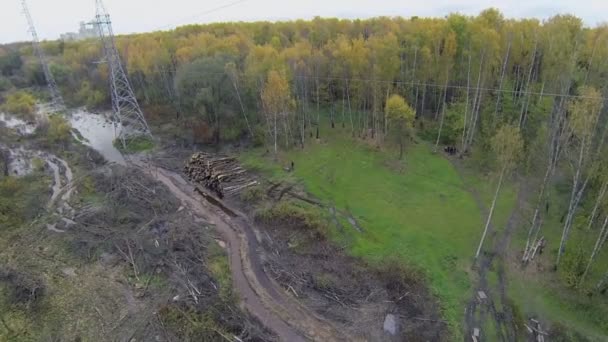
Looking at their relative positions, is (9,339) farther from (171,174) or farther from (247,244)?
(171,174)

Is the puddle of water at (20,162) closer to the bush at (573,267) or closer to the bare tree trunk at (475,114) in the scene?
the bare tree trunk at (475,114)

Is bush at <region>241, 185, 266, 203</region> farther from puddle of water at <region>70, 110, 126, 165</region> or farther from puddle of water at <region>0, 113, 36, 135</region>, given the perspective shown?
puddle of water at <region>0, 113, 36, 135</region>

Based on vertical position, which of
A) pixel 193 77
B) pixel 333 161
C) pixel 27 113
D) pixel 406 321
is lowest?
pixel 406 321

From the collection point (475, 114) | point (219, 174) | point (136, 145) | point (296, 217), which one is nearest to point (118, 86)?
point (136, 145)

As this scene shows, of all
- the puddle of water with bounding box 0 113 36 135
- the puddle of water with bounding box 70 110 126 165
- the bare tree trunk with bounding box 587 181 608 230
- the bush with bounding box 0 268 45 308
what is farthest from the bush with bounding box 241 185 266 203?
the puddle of water with bounding box 0 113 36 135

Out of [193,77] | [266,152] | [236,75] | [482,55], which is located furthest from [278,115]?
[482,55]

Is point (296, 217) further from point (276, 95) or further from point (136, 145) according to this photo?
point (136, 145)
